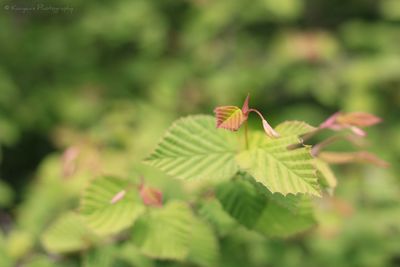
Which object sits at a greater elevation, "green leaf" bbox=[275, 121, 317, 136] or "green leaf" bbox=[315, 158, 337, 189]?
"green leaf" bbox=[275, 121, 317, 136]

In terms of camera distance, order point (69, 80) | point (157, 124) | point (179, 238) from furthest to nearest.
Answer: point (69, 80)
point (157, 124)
point (179, 238)

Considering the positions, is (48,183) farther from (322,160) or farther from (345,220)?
(322,160)

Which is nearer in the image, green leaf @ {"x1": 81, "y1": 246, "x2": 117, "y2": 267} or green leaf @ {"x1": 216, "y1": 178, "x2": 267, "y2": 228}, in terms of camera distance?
green leaf @ {"x1": 216, "y1": 178, "x2": 267, "y2": 228}

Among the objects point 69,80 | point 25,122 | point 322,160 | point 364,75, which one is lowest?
point 25,122

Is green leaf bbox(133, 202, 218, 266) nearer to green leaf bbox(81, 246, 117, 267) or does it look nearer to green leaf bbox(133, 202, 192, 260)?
green leaf bbox(133, 202, 192, 260)

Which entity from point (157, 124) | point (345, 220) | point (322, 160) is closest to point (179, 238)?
point (322, 160)

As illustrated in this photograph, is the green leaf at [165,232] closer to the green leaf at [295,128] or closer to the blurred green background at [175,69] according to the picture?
the green leaf at [295,128]

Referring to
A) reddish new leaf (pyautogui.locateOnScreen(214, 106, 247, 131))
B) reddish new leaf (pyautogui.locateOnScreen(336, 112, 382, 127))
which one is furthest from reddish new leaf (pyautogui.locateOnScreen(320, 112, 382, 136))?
reddish new leaf (pyautogui.locateOnScreen(214, 106, 247, 131))
